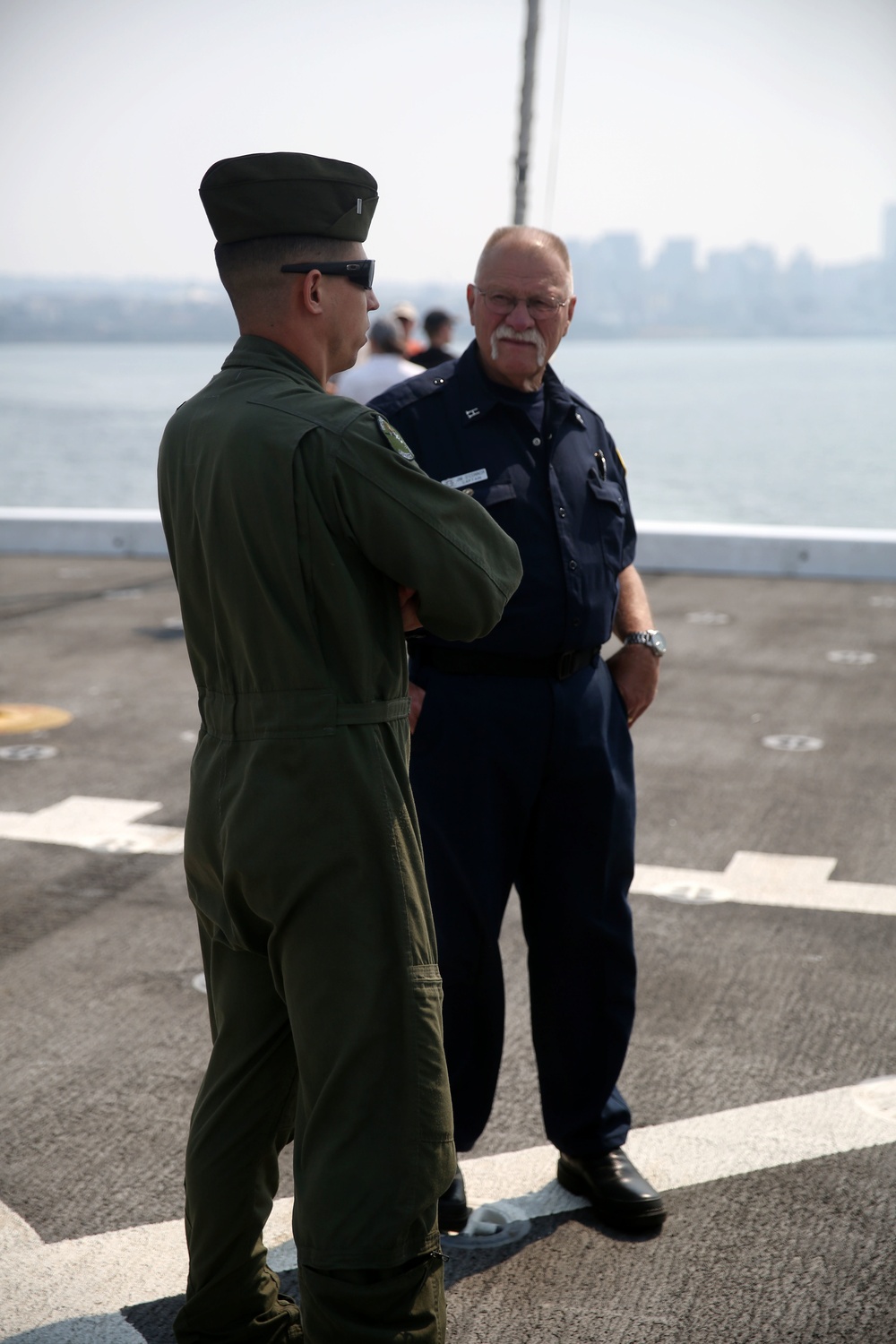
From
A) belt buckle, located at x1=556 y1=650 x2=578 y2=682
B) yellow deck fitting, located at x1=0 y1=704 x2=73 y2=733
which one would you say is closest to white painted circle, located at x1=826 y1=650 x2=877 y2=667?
yellow deck fitting, located at x1=0 y1=704 x2=73 y2=733

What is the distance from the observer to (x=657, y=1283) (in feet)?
8.32

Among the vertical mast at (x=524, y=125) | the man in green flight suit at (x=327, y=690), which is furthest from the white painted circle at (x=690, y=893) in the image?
the vertical mast at (x=524, y=125)

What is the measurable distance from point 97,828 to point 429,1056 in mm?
3598

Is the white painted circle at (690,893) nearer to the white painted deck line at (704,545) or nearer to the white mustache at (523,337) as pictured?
the white mustache at (523,337)

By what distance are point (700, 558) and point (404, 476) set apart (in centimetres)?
1051

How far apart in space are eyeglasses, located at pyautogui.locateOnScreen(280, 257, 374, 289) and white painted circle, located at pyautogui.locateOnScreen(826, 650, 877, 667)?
687 centimetres

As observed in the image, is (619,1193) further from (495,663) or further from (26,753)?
(26,753)

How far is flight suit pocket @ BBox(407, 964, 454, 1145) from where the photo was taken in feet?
6.20

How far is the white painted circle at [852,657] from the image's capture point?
27.5ft

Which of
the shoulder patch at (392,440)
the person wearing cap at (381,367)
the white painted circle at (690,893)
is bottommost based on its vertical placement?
the white painted circle at (690,893)

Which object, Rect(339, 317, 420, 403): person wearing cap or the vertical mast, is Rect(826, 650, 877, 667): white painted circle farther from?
the vertical mast

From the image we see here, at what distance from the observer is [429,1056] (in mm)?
1908

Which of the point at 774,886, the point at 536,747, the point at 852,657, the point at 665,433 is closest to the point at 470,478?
the point at 536,747

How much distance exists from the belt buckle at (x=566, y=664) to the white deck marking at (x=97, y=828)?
2.69 m
